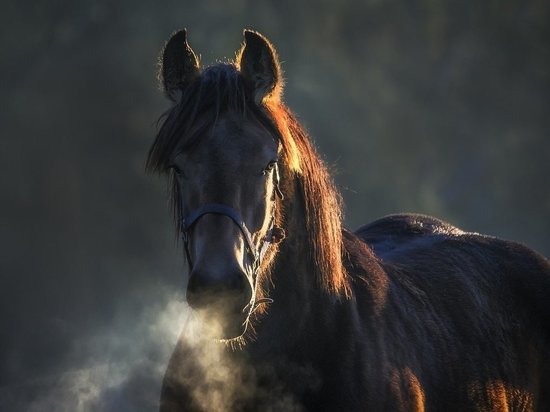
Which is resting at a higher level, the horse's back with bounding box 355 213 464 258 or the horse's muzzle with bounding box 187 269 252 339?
the horse's back with bounding box 355 213 464 258

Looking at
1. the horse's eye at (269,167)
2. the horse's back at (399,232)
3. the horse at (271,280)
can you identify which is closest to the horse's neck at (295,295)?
the horse at (271,280)

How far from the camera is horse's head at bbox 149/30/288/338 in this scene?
102 inches

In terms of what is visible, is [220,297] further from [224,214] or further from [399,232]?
[399,232]

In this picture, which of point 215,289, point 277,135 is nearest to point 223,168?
point 277,135

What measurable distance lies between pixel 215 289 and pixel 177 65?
1.14 m

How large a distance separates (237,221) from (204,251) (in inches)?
6.5

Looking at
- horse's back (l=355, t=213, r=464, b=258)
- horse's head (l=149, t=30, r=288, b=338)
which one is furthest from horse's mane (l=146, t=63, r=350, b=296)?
horse's back (l=355, t=213, r=464, b=258)

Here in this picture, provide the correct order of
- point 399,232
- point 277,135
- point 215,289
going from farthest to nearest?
point 399,232, point 277,135, point 215,289

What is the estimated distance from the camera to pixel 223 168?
110 inches

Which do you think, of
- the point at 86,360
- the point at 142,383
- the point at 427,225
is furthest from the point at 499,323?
the point at 86,360

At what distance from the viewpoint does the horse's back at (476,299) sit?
392 cm

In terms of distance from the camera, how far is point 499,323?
438 centimetres

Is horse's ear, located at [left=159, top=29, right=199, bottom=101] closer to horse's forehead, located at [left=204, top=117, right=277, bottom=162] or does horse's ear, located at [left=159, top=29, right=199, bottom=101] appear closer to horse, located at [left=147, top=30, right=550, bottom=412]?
horse, located at [left=147, top=30, right=550, bottom=412]

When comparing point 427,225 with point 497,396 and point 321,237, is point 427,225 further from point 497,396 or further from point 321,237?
point 321,237
